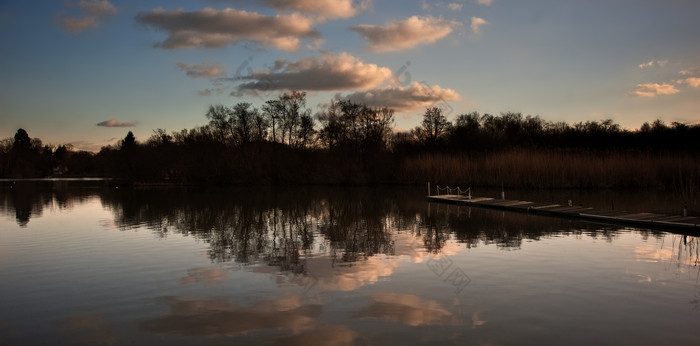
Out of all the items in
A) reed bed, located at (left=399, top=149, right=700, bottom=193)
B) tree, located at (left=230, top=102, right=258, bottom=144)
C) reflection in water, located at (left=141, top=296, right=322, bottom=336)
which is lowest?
reflection in water, located at (left=141, top=296, right=322, bottom=336)

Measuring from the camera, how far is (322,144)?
49.3 m

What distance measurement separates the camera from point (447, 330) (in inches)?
210

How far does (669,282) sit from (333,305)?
499 cm

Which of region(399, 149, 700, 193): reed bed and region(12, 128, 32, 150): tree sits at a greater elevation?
region(12, 128, 32, 150): tree

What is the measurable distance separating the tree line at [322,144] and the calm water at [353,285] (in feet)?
92.9

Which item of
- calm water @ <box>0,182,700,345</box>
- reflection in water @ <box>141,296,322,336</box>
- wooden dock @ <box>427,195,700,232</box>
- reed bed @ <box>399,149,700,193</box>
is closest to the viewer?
calm water @ <box>0,182,700,345</box>

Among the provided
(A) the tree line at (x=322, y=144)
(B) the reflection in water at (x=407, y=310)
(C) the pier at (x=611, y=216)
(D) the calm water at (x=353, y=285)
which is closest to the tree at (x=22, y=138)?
(A) the tree line at (x=322, y=144)

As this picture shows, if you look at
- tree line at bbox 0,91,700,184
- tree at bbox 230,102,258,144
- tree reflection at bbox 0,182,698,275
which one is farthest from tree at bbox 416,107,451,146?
tree reflection at bbox 0,182,698,275

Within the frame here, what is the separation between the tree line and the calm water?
92.9ft

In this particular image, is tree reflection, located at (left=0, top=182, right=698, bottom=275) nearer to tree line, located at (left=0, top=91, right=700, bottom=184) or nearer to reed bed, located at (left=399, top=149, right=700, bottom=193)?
reed bed, located at (left=399, top=149, right=700, bottom=193)

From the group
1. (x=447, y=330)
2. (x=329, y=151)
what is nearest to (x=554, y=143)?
(x=329, y=151)

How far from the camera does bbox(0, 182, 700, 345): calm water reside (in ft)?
17.5

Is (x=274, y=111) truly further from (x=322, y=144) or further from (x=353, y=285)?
(x=353, y=285)

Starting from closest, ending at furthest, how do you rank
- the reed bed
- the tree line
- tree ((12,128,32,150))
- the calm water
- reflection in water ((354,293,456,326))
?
the calm water < reflection in water ((354,293,456,326)) < the reed bed < the tree line < tree ((12,128,32,150))
